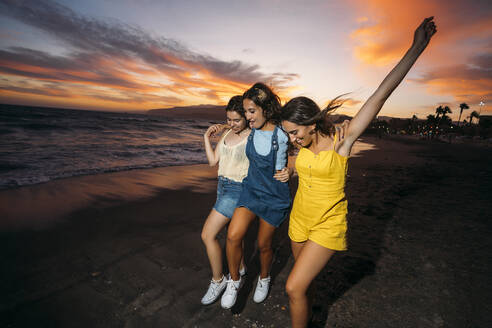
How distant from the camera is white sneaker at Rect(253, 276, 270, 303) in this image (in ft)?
9.22

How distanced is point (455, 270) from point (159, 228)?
5163 mm

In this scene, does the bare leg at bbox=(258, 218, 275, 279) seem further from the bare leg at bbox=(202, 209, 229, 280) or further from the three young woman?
the bare leg at bbox=(202, 209, 229, 280)

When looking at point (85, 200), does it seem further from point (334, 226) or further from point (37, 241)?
point (334, 226)

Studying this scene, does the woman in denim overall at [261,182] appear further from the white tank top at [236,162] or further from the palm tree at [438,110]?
the palm tree at [438,110]

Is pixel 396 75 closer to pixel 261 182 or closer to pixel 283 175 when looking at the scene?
pixel 283 175

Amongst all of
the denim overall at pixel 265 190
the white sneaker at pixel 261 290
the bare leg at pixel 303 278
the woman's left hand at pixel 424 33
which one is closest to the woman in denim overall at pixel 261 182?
the denim overall at pixel 265 190

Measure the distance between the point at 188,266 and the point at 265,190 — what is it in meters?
1.94

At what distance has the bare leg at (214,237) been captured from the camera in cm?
263

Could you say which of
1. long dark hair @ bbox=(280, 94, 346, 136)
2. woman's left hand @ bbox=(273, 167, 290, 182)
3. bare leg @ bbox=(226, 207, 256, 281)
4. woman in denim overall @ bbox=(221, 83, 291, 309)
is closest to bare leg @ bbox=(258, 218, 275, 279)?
woman in denim overall @ bbox=(221, 83, 291, 309)

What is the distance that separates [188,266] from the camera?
346 centimetres

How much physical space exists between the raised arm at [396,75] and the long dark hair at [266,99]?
38.8 inches

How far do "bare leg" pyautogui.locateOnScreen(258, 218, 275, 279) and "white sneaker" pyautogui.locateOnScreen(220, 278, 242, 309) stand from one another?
0.41m

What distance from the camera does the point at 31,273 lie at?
314 centimetres

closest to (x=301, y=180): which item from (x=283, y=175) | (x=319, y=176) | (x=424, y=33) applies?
(x=319, y=176)
